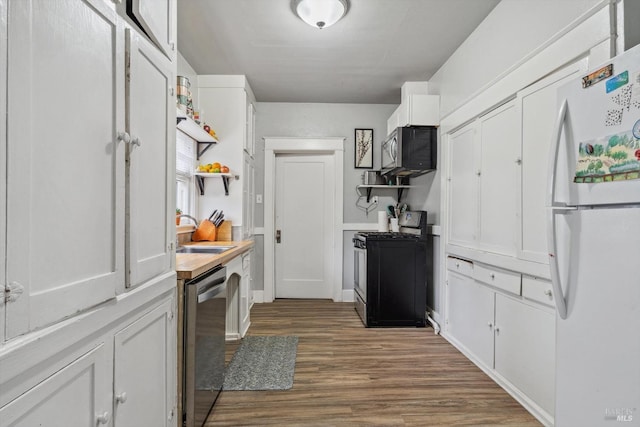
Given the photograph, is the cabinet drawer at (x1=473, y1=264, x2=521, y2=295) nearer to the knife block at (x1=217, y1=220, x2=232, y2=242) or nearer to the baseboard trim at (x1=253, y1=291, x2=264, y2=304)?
the knife block at (x1=217, y1=220, x2=232, y2=242)

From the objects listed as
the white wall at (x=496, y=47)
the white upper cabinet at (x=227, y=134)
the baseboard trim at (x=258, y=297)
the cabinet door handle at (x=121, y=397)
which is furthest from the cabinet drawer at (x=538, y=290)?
the baseboard trim at (x=258, y=297)

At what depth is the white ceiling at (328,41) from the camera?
237 centimetres

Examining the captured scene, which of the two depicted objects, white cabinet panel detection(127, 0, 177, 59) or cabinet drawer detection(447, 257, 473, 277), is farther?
cabinet drawer detection(447, 257, 473, 277)

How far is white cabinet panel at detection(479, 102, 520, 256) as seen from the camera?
2.15m

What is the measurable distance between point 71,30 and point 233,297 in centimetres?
237

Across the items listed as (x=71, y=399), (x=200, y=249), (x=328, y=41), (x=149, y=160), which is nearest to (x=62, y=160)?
(x=149, y=160)

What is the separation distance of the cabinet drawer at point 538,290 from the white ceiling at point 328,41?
1.88 metres

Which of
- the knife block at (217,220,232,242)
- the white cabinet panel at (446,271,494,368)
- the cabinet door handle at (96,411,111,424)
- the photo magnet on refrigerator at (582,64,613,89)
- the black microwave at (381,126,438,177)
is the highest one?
the black microwave at (381,126,438,177)

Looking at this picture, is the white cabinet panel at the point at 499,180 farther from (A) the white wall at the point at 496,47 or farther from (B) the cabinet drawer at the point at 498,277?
(A) the white wall at the point at 496,47

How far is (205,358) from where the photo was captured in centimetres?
174

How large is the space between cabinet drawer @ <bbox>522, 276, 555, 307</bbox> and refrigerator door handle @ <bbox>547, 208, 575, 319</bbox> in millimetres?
617

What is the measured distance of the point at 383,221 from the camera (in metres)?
4.07

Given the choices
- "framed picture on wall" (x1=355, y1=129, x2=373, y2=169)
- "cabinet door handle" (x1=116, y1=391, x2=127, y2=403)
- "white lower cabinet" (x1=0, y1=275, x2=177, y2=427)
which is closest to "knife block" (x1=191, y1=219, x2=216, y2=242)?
"white lower cabinet" (x1=0, y1=275, x2=177, y2=427)

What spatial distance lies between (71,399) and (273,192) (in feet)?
11.8
